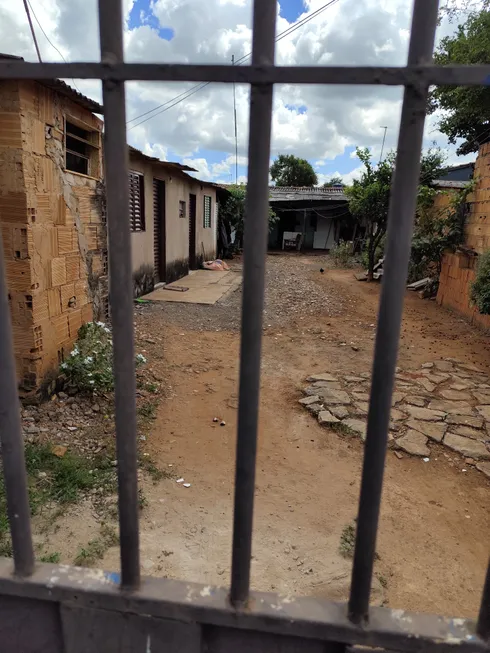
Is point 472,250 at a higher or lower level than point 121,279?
lower

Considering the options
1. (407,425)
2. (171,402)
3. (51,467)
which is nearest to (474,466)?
(407,425)

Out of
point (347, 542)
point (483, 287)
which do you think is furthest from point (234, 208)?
point (347, 542)

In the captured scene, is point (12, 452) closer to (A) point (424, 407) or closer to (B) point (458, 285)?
(A) point (424, 407)

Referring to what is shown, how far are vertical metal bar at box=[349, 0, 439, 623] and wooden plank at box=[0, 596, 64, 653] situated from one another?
73cm

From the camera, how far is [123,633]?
1.03 metres

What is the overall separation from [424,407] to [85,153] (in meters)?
4.84

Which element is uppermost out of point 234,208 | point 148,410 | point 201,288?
point 234,208

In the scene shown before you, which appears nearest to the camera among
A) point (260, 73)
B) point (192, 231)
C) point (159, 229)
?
point (260, 73)

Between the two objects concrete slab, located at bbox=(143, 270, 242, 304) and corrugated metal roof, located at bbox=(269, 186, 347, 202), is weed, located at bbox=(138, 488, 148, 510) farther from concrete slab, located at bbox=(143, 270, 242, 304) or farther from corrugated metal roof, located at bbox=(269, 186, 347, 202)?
corrugated metal roof, located at bbox=(269, 186, 347, 202)

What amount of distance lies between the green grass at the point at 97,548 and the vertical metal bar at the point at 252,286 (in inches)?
69.2

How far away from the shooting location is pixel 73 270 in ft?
14.6

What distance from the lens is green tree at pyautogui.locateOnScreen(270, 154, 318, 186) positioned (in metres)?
31.5

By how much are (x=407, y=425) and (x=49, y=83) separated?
4.53 metres

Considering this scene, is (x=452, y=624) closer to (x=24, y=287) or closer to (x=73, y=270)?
(x=24, y=287)
